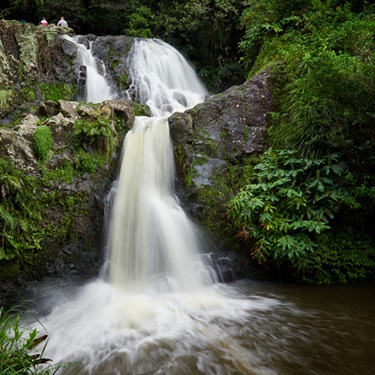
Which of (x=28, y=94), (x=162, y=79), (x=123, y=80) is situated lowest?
(x=28, y=94)

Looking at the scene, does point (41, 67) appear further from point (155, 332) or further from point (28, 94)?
point (155, 332)

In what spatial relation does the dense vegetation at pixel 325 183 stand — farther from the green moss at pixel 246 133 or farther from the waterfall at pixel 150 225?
the waterfall at pixel 150 225

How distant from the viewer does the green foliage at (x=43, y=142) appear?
5258mm

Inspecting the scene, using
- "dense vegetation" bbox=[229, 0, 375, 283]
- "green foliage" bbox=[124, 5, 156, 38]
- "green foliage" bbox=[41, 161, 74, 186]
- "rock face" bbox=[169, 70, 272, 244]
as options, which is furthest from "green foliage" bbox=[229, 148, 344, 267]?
"green foliage" bbox=[124, 5, 156, 38]

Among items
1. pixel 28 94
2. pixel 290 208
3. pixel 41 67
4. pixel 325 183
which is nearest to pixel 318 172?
pixel 325 183

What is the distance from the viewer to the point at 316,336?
130 inches

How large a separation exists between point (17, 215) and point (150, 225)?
7.20 feet

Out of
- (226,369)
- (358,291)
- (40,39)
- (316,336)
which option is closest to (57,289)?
(226,369)

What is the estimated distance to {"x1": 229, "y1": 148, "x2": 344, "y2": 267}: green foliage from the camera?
4695 millimetres

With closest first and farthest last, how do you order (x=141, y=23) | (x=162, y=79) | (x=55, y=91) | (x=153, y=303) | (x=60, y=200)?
1. (x=153, y=303)
2. (x=60, y=200)
3. (x=55, y=91)
4. (x=162, y=79)
5. (x=141, y=23)

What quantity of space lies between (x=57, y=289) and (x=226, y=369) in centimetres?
301

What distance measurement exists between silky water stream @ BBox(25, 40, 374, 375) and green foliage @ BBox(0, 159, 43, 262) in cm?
81

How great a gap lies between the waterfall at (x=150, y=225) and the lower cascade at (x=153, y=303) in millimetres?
18

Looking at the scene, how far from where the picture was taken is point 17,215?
4.57 metres
